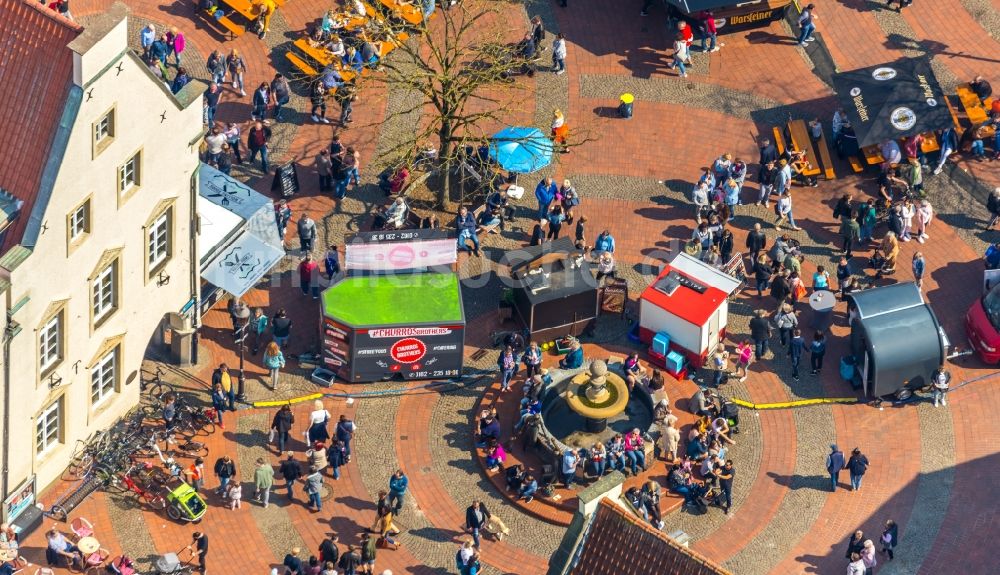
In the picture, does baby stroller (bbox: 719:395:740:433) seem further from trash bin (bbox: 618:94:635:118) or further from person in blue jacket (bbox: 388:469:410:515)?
trash bin (bbox: 618:94:635:118)

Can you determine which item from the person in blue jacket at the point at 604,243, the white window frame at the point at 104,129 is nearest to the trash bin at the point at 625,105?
the person in blue jacket at the point at 604,243

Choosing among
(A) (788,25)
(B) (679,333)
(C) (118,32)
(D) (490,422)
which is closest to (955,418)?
(B) (679,333)

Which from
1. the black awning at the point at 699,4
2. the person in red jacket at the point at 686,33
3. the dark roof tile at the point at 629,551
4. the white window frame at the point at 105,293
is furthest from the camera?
the person in red jacket at the point at 686,33

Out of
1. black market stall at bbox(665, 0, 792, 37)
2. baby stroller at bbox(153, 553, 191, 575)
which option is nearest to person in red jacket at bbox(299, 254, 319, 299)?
baby stroller at bbox(153, 553, 191, 575)

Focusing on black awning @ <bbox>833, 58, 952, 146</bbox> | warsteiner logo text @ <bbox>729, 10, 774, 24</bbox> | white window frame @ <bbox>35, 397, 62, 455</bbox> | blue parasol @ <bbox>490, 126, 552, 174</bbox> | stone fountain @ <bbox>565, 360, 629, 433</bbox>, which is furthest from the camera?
warsteiner logo text @ <bbox>729, 10, 774, 24</bbox>

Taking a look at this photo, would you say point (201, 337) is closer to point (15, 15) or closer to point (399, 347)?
point (399, 347)

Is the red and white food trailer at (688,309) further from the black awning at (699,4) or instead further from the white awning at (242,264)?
the black awning at (699,4)
